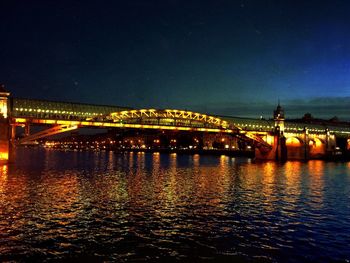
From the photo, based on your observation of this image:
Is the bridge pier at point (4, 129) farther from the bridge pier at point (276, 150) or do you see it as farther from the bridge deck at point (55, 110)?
the bridge pier at point (276, 150)

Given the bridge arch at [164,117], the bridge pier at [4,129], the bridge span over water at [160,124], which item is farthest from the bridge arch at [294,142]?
the bridge pier at [4,129]

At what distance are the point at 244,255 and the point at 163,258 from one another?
3571 mm

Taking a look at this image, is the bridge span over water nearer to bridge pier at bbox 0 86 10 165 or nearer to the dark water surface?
bridge pier at bbox 0 86 10 165

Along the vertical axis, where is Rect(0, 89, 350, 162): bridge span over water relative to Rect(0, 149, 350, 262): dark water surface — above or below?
above

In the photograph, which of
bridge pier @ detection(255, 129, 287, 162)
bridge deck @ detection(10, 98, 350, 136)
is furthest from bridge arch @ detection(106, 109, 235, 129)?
bridge pier @ detection(255, 129, 287, 162)

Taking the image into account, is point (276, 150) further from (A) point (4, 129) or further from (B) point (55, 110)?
(A) point (4, 129)

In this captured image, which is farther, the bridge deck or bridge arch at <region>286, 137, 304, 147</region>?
bridge arch at <region>286, 137, 304, 147</region>

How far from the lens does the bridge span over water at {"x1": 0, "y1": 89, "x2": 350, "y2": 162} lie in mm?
70438

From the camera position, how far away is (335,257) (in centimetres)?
1697

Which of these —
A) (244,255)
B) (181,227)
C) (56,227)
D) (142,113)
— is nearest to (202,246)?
(244,255)

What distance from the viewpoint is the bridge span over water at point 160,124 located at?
70.4 m

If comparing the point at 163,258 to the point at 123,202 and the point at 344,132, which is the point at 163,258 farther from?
the point at 344,132

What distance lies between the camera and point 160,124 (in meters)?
88.1

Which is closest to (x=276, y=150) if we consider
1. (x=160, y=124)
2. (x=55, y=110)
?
(x=160, y=124)
